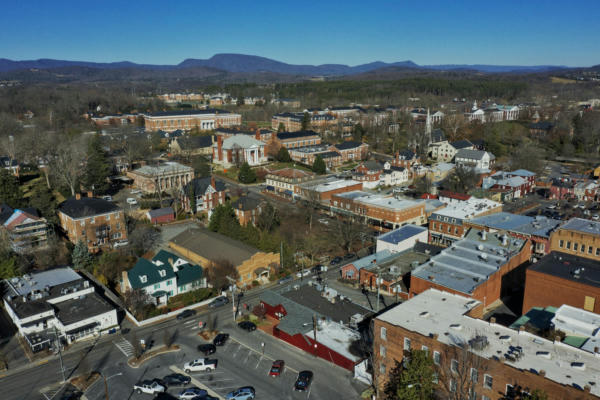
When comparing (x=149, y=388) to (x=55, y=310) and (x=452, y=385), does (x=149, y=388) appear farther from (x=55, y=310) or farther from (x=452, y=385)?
(x=452, y=385)

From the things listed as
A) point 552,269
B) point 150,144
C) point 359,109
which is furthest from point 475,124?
point 552,269

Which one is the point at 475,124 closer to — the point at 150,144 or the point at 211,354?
the point at 150,144

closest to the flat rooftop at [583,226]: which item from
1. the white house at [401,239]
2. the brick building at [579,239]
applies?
the brick building at [579,239]

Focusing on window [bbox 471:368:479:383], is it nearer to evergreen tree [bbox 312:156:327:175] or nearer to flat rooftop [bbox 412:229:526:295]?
flat rooftop [bbox 412:229:526:295]

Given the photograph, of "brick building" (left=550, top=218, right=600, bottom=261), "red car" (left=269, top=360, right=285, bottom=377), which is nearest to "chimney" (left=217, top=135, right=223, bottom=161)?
"brick building" (left=550, top=218, right=600, bottom=261)

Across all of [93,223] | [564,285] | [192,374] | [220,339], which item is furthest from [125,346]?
[564,285]
